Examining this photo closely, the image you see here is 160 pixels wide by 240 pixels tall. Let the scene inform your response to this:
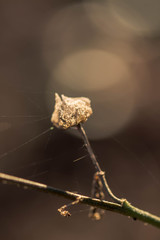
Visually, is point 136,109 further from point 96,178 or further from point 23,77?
point 96,178

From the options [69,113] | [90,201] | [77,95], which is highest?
[77,95]

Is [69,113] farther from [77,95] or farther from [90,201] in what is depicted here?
[77,95]

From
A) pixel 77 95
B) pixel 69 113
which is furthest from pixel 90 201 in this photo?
pixel 77 95

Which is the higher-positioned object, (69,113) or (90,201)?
(69,113)

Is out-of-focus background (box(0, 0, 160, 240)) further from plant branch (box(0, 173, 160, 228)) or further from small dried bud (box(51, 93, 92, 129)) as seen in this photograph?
plant branch (box(0, 173, 160, 228))

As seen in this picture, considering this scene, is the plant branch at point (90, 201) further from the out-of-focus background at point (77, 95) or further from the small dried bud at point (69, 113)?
the out-of-focus background at point (77, 95)

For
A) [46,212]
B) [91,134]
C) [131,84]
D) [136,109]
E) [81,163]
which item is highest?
[131,84]

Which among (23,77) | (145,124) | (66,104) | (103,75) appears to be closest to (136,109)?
(145,124)
